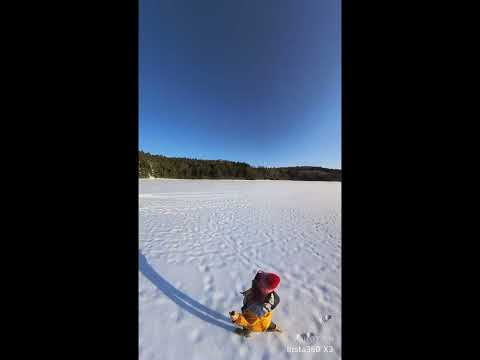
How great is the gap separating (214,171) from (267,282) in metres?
30.9

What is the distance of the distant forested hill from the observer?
27.2 meters

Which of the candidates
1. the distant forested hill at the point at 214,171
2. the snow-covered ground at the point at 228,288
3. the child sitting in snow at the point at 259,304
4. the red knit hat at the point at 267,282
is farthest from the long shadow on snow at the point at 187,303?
the distant forested hill at the point at 214,171

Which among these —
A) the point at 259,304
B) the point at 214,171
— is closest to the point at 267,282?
the point at 259,304

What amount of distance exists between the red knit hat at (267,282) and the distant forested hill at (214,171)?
1002 inches

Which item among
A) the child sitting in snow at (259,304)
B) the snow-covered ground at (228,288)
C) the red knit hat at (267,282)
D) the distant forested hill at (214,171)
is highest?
the distant forested hill at (214,171)

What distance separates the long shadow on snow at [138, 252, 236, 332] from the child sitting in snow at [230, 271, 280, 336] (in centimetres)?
23

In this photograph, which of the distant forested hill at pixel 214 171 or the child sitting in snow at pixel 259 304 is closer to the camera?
the child sitting in snow at pixel 259 304

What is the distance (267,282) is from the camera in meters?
1.85

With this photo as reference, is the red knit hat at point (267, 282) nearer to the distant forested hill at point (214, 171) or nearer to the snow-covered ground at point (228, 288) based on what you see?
the snow-covered ground at point (228, 288)

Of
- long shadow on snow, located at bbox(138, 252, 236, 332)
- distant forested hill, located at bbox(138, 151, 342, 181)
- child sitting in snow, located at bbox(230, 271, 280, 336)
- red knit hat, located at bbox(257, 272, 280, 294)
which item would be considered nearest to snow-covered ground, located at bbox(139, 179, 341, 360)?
long shadow on snow, located at bbox(138, 252, 236, 332)

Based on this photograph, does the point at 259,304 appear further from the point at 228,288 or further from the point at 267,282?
the point at 228,288

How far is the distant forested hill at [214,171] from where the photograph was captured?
27.2m
